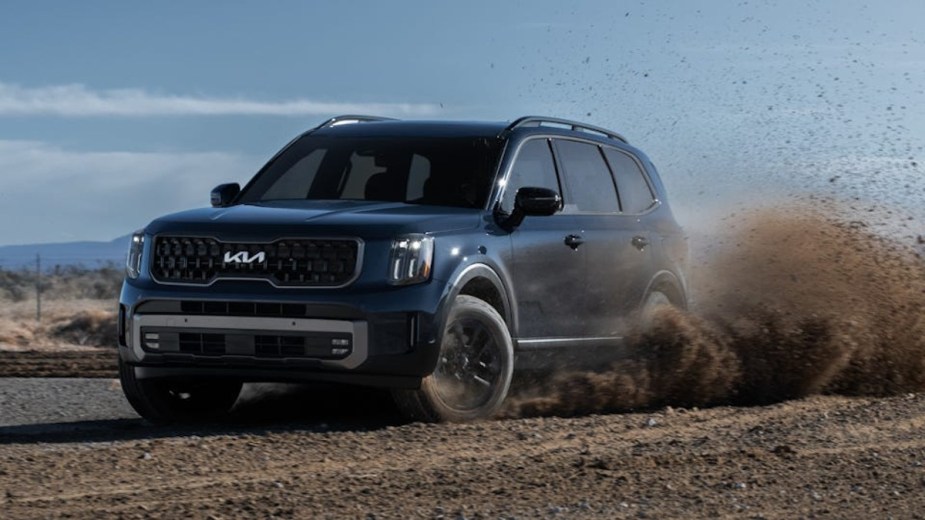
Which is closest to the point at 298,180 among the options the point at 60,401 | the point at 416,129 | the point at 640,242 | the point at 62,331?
the point at 416,129

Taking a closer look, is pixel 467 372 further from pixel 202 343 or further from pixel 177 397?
pixel 177 397

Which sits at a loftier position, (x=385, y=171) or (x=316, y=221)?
(x=385, y=171)

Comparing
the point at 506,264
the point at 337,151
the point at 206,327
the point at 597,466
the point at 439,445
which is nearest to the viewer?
the point at 597,466

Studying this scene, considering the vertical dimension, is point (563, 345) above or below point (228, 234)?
below

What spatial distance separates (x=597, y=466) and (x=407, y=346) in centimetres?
161

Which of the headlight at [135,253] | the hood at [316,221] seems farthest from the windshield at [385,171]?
the headlight at [135,253]

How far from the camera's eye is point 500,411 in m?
9.75

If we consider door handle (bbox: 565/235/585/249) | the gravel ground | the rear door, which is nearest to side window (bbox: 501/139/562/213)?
the rear door

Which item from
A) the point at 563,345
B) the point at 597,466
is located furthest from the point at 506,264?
the point at 597,466

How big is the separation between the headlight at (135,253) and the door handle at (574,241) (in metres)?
2.68

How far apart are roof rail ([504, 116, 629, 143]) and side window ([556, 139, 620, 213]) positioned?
0.16 m

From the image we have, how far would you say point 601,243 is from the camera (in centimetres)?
1073

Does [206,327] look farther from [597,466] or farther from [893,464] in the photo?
[893,464]

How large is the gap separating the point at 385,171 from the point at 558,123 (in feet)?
4.75
